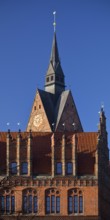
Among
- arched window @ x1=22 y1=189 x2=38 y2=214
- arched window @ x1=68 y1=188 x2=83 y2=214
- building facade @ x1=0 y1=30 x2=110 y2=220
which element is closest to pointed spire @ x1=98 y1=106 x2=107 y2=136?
building facade @ x1=0 y1=30 x2=110 y2=220

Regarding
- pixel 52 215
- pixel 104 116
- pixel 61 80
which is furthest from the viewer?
pixel 61 80

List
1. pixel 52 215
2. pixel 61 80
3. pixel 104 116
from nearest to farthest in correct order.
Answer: pixel 52 215 → pixel 104 116 → pixel 61 80

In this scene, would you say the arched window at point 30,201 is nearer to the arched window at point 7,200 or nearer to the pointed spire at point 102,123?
the arched window at point 7,200

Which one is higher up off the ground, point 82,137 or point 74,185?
point 82,137

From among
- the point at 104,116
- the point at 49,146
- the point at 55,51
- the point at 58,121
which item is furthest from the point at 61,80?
the point at 49,146

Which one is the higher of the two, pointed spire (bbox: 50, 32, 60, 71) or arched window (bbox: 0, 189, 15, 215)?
pointed spire (bbox: 50, 32, 60, 71)

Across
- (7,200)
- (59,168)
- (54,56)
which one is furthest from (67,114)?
(7,200)

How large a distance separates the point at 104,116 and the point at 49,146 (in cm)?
1129

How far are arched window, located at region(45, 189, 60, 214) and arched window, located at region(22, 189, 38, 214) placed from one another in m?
1.26

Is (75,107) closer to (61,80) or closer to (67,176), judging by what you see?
(61,80)

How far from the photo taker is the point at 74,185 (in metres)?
72.6

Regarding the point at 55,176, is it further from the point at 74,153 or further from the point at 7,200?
the point at 7,200

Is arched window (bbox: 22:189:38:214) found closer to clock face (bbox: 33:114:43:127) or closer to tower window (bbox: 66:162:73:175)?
tower window (bbox: 66:162:73:175)

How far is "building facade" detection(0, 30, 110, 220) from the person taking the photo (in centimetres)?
7194
